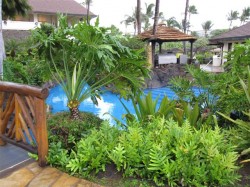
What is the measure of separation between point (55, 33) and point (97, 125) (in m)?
1.47

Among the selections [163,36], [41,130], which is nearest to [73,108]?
[41,130]

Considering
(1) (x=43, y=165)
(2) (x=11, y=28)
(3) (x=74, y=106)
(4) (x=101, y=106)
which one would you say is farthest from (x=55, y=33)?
(2) (x=11, y=28)

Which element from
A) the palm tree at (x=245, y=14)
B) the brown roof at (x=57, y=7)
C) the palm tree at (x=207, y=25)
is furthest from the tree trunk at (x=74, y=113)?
the palm tree at (x=207, y=25)

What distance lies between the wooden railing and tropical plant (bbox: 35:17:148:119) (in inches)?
30.3

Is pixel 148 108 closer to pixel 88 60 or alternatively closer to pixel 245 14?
pixel 88 60

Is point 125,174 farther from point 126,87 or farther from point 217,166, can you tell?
point 126,87

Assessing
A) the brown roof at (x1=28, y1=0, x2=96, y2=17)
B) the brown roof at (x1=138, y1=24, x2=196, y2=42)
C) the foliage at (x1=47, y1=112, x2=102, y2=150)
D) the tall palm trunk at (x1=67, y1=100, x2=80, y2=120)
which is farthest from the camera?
the brown roof at (x1=28, y1=0, x2=96, y2=17)

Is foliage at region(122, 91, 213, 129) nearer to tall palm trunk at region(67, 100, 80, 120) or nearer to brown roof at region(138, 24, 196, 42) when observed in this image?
tall palm trunk at region(67, 100, 80, 120)

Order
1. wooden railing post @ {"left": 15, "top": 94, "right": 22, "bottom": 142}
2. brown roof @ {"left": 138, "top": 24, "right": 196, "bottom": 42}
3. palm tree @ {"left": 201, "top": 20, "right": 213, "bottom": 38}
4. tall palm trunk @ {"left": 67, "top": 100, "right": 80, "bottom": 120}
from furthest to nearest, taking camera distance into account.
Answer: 1. palm tree @ {"left": 201, "top": 20, "right": 213, "bottom": 38}
2. brown roof @ {"left": 138, "top": 24, "right": 196, "bottom": 42}
3. tall palm trunk @ {"left": 67, "top": 100, "right": 80, "bottom": 120}
4. wooden railing post @ {"left": 15, "top": 94, "right": 22, "bottom": 142}

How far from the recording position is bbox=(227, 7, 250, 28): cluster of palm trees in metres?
46.4

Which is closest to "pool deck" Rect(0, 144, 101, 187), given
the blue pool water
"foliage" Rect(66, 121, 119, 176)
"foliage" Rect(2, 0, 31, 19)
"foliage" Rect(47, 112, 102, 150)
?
"foliage" Rect(66, 121, 119, 176)

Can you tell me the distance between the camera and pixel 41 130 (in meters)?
2.65

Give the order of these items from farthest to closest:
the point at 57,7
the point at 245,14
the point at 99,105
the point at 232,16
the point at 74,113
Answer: the point at 232,16
the point at 245,14
the point at 57,7
the point at 99,105
the point at 74,113

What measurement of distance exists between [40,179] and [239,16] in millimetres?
57592
